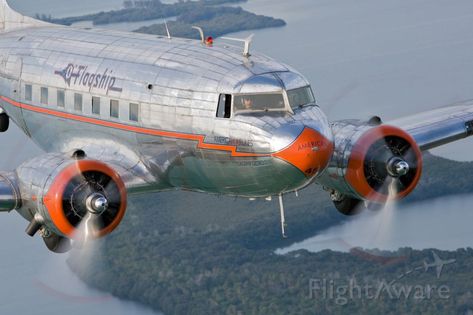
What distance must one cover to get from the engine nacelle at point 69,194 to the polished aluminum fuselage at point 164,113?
2.22m

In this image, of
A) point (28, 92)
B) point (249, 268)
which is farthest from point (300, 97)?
point (249, 268)

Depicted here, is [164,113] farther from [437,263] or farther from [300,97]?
[437,263]

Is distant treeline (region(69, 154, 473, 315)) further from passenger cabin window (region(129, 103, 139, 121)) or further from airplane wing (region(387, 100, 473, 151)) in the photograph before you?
passenger cabin window (region(129, 103, 139, 121))

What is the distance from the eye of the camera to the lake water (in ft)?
334

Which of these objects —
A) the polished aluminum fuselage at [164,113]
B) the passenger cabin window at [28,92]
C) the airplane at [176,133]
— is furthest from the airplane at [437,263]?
the passenger cabin window at [28,92]

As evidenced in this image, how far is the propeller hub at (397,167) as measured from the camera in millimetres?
38500

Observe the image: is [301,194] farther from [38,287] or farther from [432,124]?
[432,124]

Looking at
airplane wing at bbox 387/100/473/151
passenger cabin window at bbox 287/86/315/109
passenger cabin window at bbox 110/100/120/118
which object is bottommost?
airplane wing at bbox 387/100/473/151

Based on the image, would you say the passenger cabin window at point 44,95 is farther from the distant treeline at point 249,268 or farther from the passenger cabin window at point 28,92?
the distant treeline at point 249,268

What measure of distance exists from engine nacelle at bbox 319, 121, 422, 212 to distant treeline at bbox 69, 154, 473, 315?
61.6 meters

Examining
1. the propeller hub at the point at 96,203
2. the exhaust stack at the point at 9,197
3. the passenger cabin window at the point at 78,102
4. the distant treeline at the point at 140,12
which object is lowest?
the distant treeline at the point at 140,12

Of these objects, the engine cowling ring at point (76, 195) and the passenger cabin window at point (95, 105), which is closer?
the engine cowling ring at point (76, 195)

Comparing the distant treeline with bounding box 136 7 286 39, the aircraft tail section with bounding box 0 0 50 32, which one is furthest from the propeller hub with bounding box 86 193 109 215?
the distant treeline with bounding box 136 7 286 39

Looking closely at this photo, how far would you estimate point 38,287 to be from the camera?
10106cm
